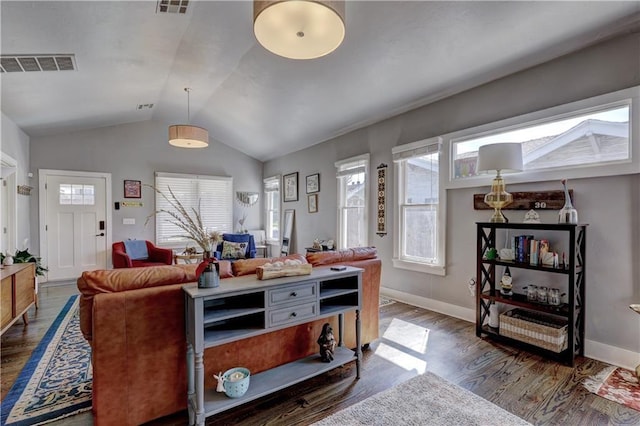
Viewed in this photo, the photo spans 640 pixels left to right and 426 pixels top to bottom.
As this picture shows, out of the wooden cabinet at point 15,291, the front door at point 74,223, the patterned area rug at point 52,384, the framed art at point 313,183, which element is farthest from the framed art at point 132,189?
the patterned area rug at point 52,384

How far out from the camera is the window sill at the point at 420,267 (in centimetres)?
388

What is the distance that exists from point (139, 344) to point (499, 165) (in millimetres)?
3190

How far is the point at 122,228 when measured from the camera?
20.5ft

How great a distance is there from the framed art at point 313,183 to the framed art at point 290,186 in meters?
0.50

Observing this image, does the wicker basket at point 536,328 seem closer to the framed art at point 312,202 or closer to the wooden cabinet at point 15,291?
the framed art at point 312,202

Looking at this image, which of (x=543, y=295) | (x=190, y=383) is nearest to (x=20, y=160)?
(x=190, y=383)

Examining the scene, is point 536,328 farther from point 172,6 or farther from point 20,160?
point 20,160

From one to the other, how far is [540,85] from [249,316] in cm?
343

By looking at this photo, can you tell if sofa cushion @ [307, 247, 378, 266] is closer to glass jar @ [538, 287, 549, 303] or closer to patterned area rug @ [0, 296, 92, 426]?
glass jar @ [538, 287, 549, 303]

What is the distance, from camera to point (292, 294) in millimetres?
2059

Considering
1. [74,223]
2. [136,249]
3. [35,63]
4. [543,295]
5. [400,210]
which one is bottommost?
[543,295]

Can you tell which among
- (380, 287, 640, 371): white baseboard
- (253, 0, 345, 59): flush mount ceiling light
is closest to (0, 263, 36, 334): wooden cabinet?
(253, 0, 345, 59): flush mount ceiling light

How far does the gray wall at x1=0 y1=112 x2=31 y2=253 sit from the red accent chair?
129 centimetres

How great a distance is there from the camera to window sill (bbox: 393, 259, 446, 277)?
3.88m
